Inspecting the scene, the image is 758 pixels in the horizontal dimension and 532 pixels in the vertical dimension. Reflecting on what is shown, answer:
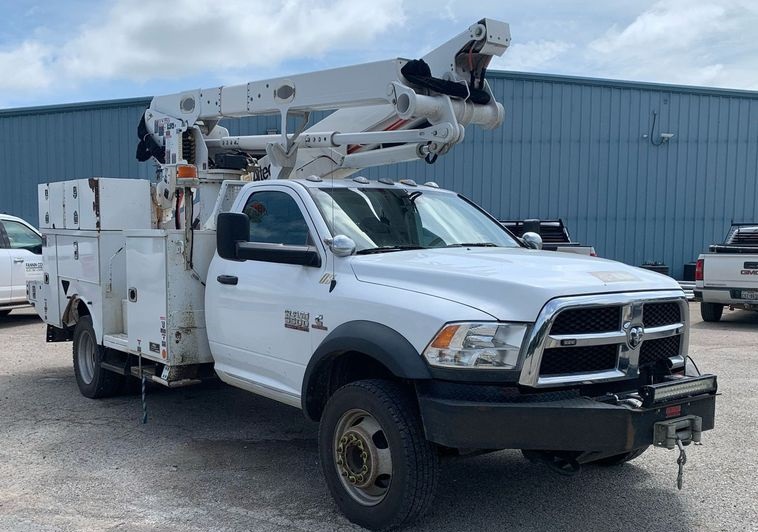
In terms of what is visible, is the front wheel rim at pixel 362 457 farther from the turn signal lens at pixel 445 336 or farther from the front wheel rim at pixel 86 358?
the front wheel rim at pixel 86 358

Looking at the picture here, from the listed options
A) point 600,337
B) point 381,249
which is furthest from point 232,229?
point 600,337

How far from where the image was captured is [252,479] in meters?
5.12

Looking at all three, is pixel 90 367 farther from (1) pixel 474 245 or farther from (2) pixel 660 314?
(2) pixel 660 314

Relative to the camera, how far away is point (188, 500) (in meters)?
4.73

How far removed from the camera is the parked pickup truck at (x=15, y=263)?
477 inches

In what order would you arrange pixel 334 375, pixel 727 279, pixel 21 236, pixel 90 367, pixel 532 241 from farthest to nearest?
pixel 727 279
pixel 21 236
pixel 90 367
pixel 532 241
pixel 334 375

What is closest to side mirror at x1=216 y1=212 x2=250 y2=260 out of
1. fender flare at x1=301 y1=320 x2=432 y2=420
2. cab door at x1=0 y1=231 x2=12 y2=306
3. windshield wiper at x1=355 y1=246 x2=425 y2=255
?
windshield wiper at x1=355 y1=246 x2=425 y2=255

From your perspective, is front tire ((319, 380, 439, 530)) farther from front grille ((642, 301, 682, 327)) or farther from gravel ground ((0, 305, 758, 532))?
front grille ((642, 301, 682, 327))

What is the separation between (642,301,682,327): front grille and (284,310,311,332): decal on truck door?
80.1 inches

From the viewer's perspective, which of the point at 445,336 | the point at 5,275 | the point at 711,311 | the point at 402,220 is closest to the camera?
the point at 445,336

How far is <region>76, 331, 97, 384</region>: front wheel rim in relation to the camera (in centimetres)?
742

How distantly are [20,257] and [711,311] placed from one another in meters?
12.5

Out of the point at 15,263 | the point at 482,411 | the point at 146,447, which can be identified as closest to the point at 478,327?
the point at 482,411

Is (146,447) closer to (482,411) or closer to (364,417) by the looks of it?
(364,417)
